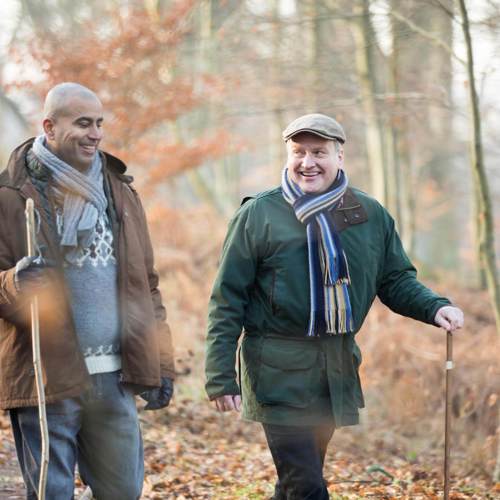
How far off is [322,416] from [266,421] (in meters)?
0.27

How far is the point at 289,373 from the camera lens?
3.82 metres

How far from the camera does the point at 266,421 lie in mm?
3861

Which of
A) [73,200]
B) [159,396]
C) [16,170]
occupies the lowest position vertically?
[159,396]

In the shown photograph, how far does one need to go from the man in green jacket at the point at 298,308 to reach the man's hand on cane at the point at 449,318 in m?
0.01

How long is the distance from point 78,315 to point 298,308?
3.36 feet

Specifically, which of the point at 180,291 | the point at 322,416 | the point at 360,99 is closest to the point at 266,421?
the point at 322,416

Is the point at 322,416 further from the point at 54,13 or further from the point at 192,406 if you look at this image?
the point at 54,13

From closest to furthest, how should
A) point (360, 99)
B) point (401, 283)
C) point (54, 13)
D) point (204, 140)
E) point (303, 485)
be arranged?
point (303, 485) < point (401, 283) < point (360, 99) < point (204, 140) < point (54, 13)

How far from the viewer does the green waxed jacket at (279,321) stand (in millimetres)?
3824

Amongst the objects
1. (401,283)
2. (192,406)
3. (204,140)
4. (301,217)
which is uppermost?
(204,140)

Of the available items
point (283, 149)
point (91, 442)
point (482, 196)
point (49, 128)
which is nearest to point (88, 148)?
point (49, 128)

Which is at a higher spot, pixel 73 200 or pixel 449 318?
pixel 73 200

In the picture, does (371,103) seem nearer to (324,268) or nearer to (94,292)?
(324,268)

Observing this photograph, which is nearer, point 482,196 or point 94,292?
point 94,292
